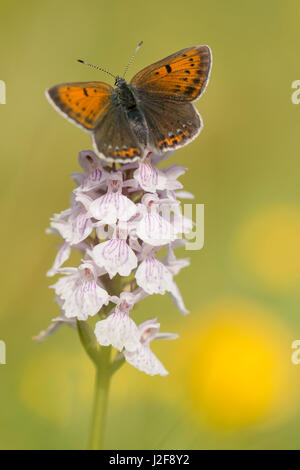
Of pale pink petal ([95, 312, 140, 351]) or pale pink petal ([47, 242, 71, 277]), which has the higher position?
pale pink petal ([47, 242, 71, 277])

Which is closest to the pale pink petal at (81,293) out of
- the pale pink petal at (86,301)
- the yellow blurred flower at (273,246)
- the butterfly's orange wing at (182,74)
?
the pale pink petal at (86,301)

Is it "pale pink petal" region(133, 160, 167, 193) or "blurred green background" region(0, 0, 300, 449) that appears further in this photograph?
"blurred green background" region(0, 0, 300, 449)

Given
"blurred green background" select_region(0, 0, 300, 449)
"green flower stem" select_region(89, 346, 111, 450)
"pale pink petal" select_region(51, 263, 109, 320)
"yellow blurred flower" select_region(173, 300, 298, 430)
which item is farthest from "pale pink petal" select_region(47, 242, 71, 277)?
"yellow blurred flower" select_region(173, 300, 298, 430)

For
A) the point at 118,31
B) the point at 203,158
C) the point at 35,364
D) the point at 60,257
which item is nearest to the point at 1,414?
the point at 35,364

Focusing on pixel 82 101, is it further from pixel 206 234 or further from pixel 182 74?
pixel 206 234

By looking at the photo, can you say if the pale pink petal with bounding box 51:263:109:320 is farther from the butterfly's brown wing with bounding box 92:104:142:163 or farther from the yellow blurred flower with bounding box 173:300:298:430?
the yellow blurred flower with bounding box 173:300:298:430

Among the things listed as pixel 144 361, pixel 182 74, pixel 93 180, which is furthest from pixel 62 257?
pixel 182 74
